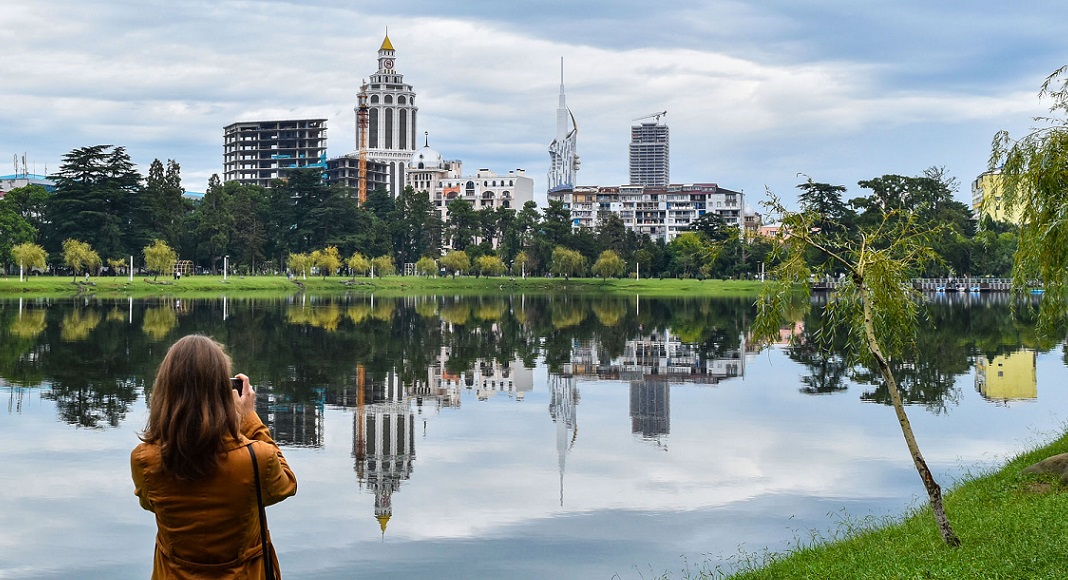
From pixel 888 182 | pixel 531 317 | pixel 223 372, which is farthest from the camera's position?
pixel 888 182

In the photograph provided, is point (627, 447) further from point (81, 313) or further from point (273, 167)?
point (273, 167)

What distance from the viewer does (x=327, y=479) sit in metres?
15.1

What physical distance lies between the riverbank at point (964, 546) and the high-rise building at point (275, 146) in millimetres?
189633

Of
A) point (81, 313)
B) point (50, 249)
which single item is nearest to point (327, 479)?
point (81, 313)

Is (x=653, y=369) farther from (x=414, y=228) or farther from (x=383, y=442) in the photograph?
(x=414, y=228)

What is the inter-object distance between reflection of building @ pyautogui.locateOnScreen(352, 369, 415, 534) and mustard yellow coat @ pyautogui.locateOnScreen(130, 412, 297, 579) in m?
7.83

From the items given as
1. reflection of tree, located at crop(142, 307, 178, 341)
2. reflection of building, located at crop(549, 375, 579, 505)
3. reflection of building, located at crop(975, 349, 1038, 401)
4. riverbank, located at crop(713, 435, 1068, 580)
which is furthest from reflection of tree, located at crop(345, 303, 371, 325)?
riverbank, located at crop(713, 435, 1068, 580)

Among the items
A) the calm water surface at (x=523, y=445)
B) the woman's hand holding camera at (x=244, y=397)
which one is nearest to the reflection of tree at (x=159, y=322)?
the calm water surface at (x=523, y=445)

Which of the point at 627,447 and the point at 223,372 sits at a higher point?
the point at 223,372

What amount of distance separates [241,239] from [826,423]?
96.7m

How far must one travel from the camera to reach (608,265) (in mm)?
118000

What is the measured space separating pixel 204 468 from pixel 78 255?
9077cm

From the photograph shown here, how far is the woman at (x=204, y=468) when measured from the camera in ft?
14.5

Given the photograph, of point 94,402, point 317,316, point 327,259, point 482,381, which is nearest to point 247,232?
point 327,259
